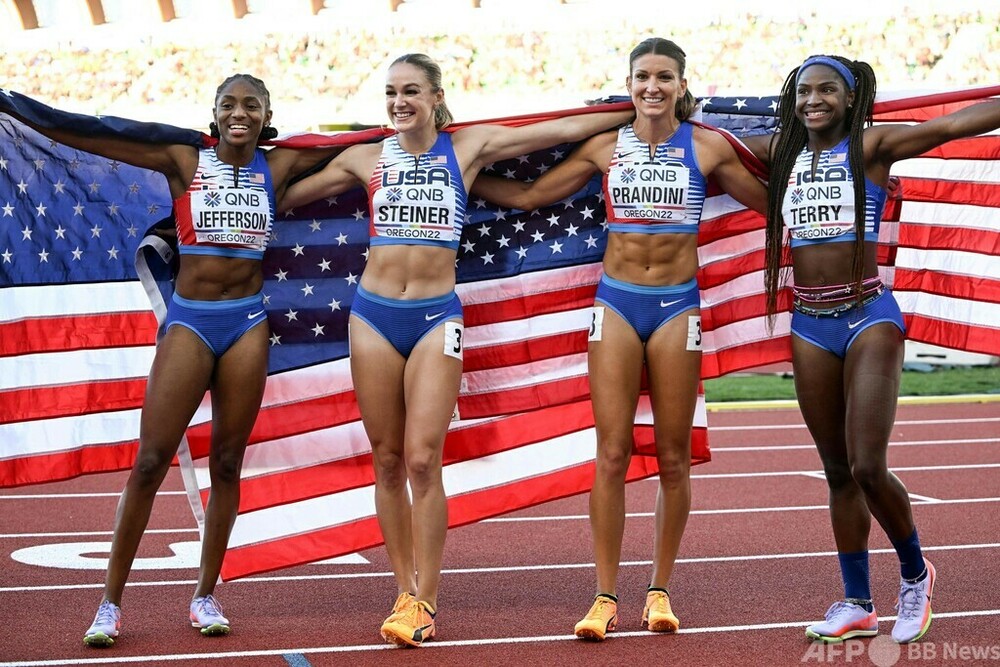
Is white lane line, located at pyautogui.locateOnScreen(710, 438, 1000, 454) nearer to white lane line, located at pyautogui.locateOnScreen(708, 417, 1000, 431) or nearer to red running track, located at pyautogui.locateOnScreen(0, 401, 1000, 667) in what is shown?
white lane line, located at pyautogui.locateOnScreen(708, 417, 1000, 431)

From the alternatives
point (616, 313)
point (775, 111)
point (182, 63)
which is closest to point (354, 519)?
point (616, 313)

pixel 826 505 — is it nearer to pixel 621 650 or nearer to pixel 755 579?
pixel 755 579

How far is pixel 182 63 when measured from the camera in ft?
87.7

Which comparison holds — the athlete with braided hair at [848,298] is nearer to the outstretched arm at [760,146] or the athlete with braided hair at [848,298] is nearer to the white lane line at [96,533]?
the outstretched arm at [760,146]

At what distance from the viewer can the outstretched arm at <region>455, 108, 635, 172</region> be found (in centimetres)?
522

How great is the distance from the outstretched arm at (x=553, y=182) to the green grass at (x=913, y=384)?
9.97 m

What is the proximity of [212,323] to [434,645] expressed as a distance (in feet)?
5.11

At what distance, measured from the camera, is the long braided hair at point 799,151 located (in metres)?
4.79

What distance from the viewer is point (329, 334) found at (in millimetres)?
5859

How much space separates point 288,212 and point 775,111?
2.29 m

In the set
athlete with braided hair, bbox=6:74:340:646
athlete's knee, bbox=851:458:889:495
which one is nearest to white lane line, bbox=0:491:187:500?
athlete with braided hair, bbox=6:74:340:646

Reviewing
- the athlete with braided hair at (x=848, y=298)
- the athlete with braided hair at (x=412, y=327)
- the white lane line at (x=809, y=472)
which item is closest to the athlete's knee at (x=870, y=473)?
the athlete with braided hair at (x=848, y=298)

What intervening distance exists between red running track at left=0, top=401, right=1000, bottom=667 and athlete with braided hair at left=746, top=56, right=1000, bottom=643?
0.29 m

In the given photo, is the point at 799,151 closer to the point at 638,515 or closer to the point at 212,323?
the point at 212,323
